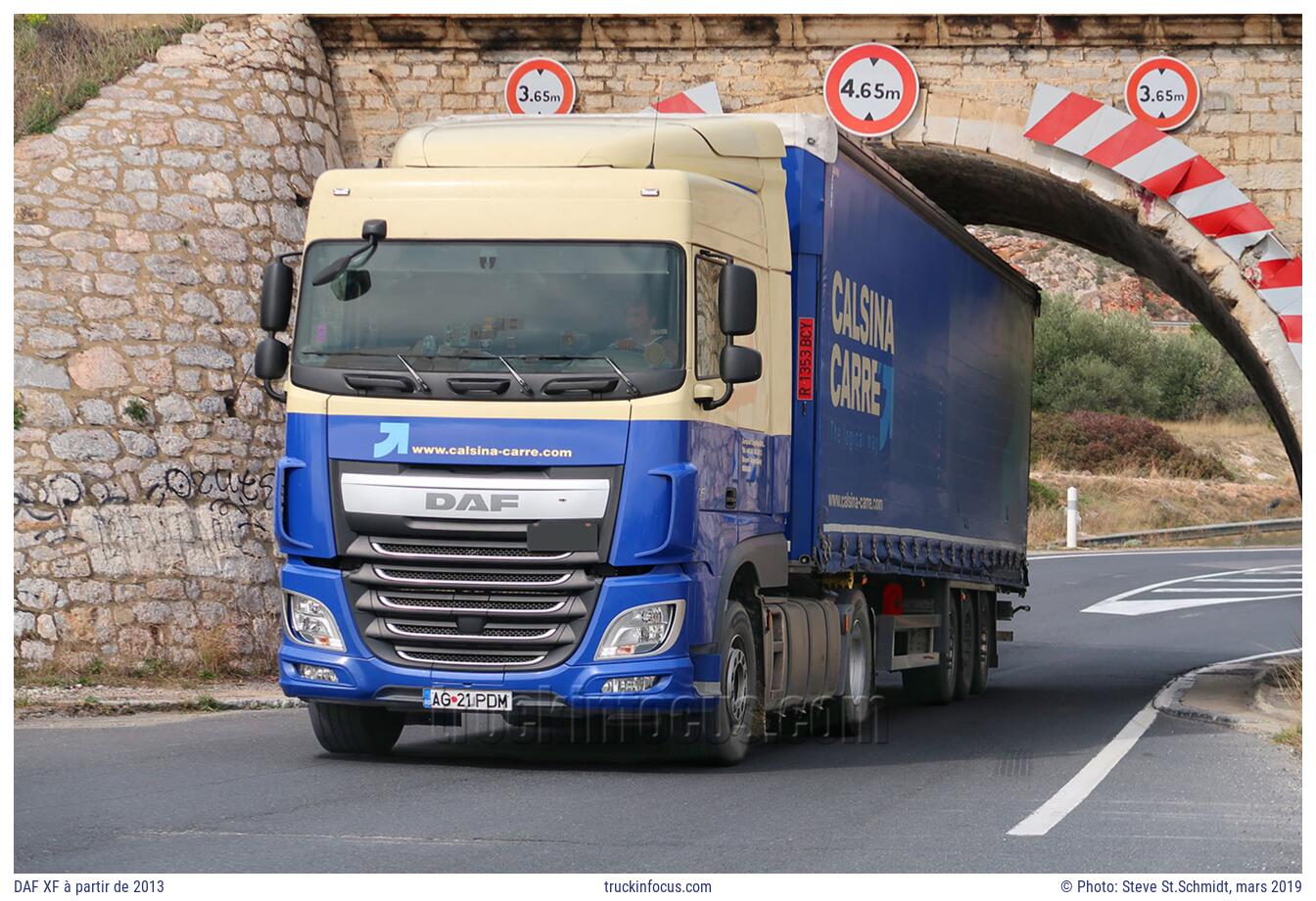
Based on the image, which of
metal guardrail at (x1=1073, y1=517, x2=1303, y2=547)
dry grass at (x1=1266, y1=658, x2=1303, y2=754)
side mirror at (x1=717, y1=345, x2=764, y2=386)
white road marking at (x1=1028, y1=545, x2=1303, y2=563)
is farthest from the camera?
metal guardrail at (x1=1073, y1=517, x2=1303, y2=547)

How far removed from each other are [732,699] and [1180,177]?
8.83 metres

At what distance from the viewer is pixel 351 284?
420 inches

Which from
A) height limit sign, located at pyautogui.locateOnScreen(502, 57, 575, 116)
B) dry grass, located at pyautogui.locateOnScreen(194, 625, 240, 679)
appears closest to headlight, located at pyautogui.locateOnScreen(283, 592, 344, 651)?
dry grass, located at pyautogui.locateOnScreen(194, 625, 240, 679)

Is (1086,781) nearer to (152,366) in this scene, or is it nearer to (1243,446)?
(152,366)

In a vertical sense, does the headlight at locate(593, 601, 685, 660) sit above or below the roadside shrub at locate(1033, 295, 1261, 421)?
below

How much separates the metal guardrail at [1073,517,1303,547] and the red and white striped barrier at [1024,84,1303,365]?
2652 cm

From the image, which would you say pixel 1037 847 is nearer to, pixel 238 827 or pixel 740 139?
pixel 238 827

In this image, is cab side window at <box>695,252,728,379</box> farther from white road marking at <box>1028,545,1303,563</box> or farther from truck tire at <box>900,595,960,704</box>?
white road marking at <box>1028,545,1303,563</box>

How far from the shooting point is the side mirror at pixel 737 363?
10414 millimetres

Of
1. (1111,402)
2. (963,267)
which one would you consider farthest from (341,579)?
(1111,402)

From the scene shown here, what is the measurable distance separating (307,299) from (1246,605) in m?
22.8

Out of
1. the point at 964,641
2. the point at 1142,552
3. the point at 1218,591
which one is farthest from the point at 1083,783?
the point at 1142,552

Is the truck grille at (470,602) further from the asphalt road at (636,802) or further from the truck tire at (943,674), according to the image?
the truck tire at (943,674)

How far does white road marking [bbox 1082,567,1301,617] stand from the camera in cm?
2931
